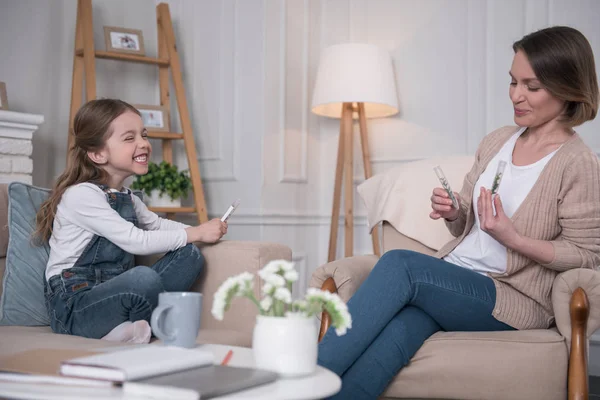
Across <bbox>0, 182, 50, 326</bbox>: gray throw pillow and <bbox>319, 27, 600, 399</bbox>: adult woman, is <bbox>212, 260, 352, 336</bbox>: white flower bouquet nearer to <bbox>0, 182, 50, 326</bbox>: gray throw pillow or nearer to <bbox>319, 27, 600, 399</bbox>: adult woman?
<bbox>319, 27, 600, 399</bbox>: adult woman

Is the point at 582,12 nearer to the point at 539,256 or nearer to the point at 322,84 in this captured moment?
the point at 322,84

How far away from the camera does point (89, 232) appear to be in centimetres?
182

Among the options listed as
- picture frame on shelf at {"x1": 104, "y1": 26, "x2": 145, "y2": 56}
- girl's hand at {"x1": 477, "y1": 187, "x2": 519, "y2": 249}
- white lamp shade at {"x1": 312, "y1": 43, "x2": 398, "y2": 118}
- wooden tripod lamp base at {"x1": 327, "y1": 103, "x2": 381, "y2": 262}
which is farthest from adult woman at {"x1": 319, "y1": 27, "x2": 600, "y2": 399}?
picture frame on shelf at {"x1": 104, "y1": 26, "x2": 145, "y2": 56}

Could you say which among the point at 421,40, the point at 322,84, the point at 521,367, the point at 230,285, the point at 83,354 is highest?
the point at 421,40

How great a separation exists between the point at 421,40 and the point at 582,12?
72cm

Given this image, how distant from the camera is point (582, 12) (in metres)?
2.75

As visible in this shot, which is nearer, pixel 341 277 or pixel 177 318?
pixel 177 318

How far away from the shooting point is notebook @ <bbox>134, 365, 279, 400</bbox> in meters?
0.86

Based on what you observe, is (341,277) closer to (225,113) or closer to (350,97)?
(350,97)

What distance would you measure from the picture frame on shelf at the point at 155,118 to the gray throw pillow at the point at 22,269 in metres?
1.43

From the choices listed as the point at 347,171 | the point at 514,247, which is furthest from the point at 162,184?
the point at 514,247

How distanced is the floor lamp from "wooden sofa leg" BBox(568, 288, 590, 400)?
1.55m

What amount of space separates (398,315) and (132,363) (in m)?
0.79

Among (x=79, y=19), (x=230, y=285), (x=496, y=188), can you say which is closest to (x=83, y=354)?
(x=230, y=285)
